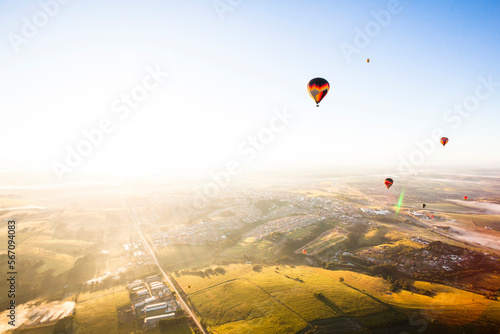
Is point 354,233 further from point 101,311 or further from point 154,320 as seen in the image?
point 101,311

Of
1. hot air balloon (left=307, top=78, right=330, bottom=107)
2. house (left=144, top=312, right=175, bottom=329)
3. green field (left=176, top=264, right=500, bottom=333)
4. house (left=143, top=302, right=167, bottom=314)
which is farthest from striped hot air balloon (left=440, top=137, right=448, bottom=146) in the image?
house (left=143, top=302, right=167, bottom=314)

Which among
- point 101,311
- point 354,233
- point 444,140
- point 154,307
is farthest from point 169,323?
point 444,140

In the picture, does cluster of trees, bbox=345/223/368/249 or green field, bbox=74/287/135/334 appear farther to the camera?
cluster of trees, bbox=345/223/368/249

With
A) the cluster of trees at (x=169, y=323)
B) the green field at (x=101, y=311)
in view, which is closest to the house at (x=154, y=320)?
the cluster of trees at (x=169, y=323)

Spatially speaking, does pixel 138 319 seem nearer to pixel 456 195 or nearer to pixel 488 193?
pixel 456 195

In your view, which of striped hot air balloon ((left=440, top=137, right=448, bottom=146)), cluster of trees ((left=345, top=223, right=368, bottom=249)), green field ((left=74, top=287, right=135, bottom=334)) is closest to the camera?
green field ((left=74, top=287, right=135, bottom=334))

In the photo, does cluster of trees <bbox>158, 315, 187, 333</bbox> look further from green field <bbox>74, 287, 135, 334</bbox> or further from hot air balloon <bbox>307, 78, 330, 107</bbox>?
hot air balloon <bbox>307, 78, 330, 107</bbox>

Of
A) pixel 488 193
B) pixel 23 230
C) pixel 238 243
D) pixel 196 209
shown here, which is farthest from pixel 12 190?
pixel 488 193
